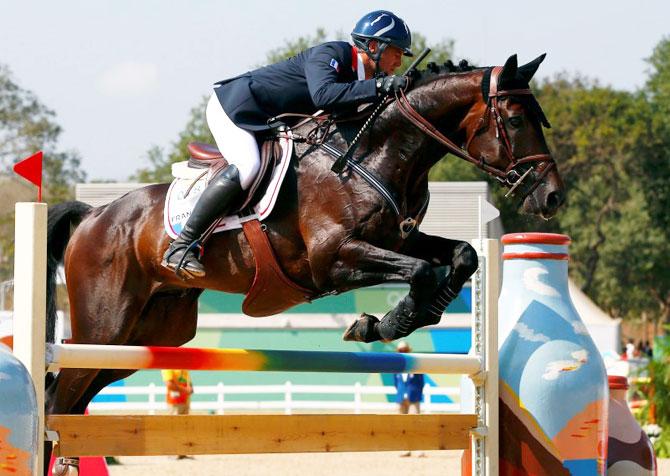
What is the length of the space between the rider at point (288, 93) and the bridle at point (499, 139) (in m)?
0.16

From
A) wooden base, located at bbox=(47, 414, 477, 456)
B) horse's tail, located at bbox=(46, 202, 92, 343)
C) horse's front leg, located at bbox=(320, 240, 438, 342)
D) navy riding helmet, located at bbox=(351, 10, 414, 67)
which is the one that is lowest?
wooden base, located at bbox=(47, 414, 477, 456)

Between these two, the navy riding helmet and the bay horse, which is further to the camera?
the navy riding helmet

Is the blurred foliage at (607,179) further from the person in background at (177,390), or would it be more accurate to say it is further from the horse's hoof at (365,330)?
the horse's hoof at (365,330)

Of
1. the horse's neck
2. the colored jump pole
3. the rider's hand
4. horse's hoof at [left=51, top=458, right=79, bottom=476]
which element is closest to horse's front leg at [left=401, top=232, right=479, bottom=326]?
the colored jump pole

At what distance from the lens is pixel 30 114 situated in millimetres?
37625

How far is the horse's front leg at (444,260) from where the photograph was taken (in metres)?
5.02

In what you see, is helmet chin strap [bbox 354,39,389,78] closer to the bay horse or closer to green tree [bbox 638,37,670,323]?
the bay horse

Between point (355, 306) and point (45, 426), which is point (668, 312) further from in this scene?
point (45, 426)

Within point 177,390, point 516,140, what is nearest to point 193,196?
point 516,140

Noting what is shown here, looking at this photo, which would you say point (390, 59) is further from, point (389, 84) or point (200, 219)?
point (200, 219)

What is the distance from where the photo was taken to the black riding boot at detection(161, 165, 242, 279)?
5238 mm

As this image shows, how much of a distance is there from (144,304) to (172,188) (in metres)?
0.64

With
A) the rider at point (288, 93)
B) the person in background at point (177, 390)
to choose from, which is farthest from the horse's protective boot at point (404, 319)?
the person in background at point (177, 390)

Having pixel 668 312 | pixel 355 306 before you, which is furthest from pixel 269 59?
pixel 355 306
